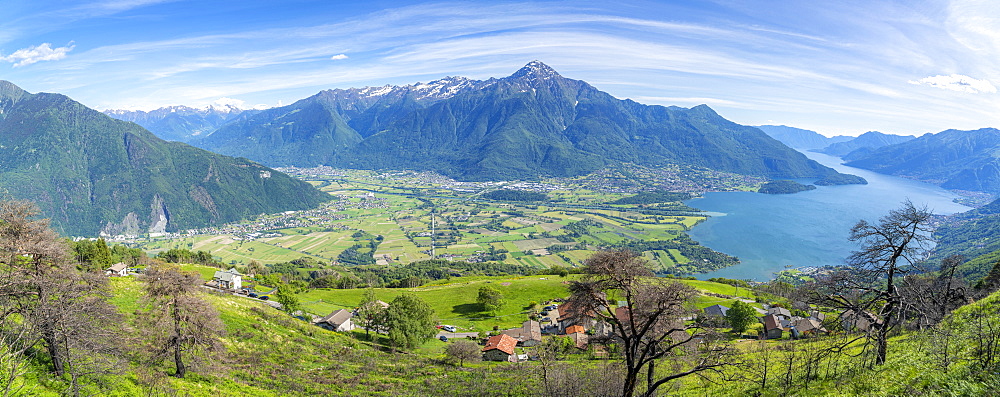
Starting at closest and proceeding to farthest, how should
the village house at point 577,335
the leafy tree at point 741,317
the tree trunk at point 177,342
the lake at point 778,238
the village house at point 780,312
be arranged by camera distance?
the tree trunk at point 177,342
the village house at point 577,335
the leafy tree at point 741,317
the village house at point 780,312
the lake at point 778,238

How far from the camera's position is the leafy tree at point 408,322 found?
131 ft

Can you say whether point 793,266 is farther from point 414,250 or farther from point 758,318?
point 414,250

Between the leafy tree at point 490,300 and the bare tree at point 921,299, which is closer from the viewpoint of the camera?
the bare tree at point 921,299

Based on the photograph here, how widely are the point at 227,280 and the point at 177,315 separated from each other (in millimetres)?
51074

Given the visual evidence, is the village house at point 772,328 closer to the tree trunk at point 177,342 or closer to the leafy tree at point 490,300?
the leafy tree at point 490,300

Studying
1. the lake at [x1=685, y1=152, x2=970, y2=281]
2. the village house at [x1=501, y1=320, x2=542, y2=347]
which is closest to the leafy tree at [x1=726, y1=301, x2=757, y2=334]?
the village house at [x1=501, y1=320, x2=542, y2=347]

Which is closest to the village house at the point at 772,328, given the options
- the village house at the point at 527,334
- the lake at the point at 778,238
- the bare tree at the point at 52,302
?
the village house at the point at 527,334

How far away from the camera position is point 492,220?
640 ft

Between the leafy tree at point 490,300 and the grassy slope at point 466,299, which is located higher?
the leafy tree at point 490,300

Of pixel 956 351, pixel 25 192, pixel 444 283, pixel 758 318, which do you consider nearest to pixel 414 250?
pixel 444 283

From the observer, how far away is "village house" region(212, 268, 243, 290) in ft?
205

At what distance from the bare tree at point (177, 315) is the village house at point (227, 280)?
47.9 m

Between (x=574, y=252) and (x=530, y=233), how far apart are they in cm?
3205

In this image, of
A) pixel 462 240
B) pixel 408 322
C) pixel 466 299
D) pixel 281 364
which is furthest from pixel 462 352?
pixel 462 240
